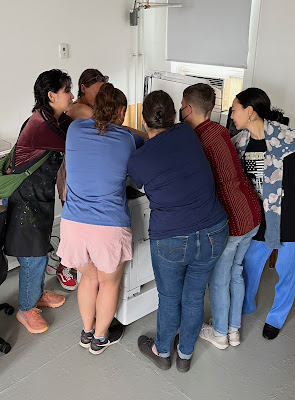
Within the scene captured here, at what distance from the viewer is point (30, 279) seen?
2.30 metres

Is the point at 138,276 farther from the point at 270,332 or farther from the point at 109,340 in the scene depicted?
the point at 270,332

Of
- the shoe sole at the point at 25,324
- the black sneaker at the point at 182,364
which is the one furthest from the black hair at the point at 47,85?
the black sneaker at the point at 182,364

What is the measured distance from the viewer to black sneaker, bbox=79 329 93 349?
2.24 meters

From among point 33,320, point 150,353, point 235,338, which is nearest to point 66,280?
point 33,320

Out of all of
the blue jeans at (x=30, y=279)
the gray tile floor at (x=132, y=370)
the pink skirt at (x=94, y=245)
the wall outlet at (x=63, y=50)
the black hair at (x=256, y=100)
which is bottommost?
the gray tile floor at (x=132, y=370)

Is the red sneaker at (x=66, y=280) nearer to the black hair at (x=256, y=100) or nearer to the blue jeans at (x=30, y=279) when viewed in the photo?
the blue jeans at (x=30, y=279)

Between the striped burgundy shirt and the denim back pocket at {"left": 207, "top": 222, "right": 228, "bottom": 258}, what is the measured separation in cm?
14

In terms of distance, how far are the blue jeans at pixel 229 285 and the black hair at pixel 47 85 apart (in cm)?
105

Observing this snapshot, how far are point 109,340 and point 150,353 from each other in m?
0.23

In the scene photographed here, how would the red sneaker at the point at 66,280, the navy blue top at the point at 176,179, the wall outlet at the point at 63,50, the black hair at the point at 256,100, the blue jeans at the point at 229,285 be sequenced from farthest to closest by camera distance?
the wall outlet at the point at 63,50 → the red sneaker at the point at 66,280 → the blue jeans at the point at 229,285 → the black hair at the point at 256,100 → the navy blue top at the point at 176,179

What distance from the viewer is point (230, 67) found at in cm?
338

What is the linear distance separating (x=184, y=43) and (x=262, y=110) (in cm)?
190

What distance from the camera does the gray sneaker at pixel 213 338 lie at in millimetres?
2256

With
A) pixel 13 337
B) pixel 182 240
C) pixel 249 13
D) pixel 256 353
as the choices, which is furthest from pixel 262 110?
pixel 13 337
